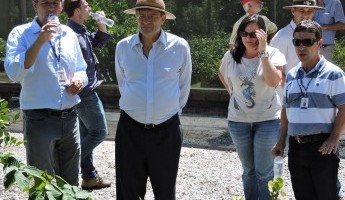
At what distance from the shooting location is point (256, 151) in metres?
4.92

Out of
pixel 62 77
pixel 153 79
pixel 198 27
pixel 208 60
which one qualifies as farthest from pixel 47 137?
pixel 198 27

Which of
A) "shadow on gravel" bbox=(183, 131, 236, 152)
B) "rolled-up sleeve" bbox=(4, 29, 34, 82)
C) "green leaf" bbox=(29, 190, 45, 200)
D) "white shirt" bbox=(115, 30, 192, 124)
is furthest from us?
"shadow on gravel" bbox=(183, 131, 236, 152)

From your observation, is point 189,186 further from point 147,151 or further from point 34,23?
point 34,23

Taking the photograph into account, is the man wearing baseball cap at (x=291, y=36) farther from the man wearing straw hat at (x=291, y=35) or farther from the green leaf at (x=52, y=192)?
the green leaf at (x=52, y=192)

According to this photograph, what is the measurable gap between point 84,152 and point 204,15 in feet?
21.2

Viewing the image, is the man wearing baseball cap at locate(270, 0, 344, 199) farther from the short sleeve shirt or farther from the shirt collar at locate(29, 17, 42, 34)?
the shirt collar at locate(29, 17, 42, 34)

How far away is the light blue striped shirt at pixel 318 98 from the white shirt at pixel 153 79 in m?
0.80

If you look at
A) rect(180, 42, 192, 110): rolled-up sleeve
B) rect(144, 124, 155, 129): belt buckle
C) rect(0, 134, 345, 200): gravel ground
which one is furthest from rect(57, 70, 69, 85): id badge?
rect(0, 134, 345, 200): gravel ground

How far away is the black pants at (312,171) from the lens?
4.16 m

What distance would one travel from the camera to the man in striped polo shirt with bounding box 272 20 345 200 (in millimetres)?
4168

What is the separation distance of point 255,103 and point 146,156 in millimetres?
993

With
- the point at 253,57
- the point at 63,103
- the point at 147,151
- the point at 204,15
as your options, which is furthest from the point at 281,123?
the point at 204,15

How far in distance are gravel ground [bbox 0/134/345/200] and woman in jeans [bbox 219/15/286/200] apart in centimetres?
95

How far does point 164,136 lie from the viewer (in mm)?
4414
